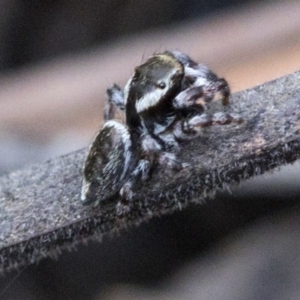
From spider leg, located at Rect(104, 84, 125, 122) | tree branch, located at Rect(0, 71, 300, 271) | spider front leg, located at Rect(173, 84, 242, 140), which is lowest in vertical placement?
tree branch, located at Rect(0, 71, 300, 271)

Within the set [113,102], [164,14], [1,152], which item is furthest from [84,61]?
[113,102]

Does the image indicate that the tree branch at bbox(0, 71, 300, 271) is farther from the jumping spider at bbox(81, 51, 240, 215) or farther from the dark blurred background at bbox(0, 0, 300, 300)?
the dark blurred background at bbox(0, 0, 300, 300)

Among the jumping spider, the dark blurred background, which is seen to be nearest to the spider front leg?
the jumping spider

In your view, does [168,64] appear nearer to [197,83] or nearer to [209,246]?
[197,83]

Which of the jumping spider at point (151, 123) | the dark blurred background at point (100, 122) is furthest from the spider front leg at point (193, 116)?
the dark blurred background at point (100, 122)

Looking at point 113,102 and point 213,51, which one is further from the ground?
point 213,51

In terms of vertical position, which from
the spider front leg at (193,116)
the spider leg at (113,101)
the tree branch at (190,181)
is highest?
the spider leg at (113,101)

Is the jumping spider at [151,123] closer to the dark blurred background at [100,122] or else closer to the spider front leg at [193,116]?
the spider front leg at [193,116]
